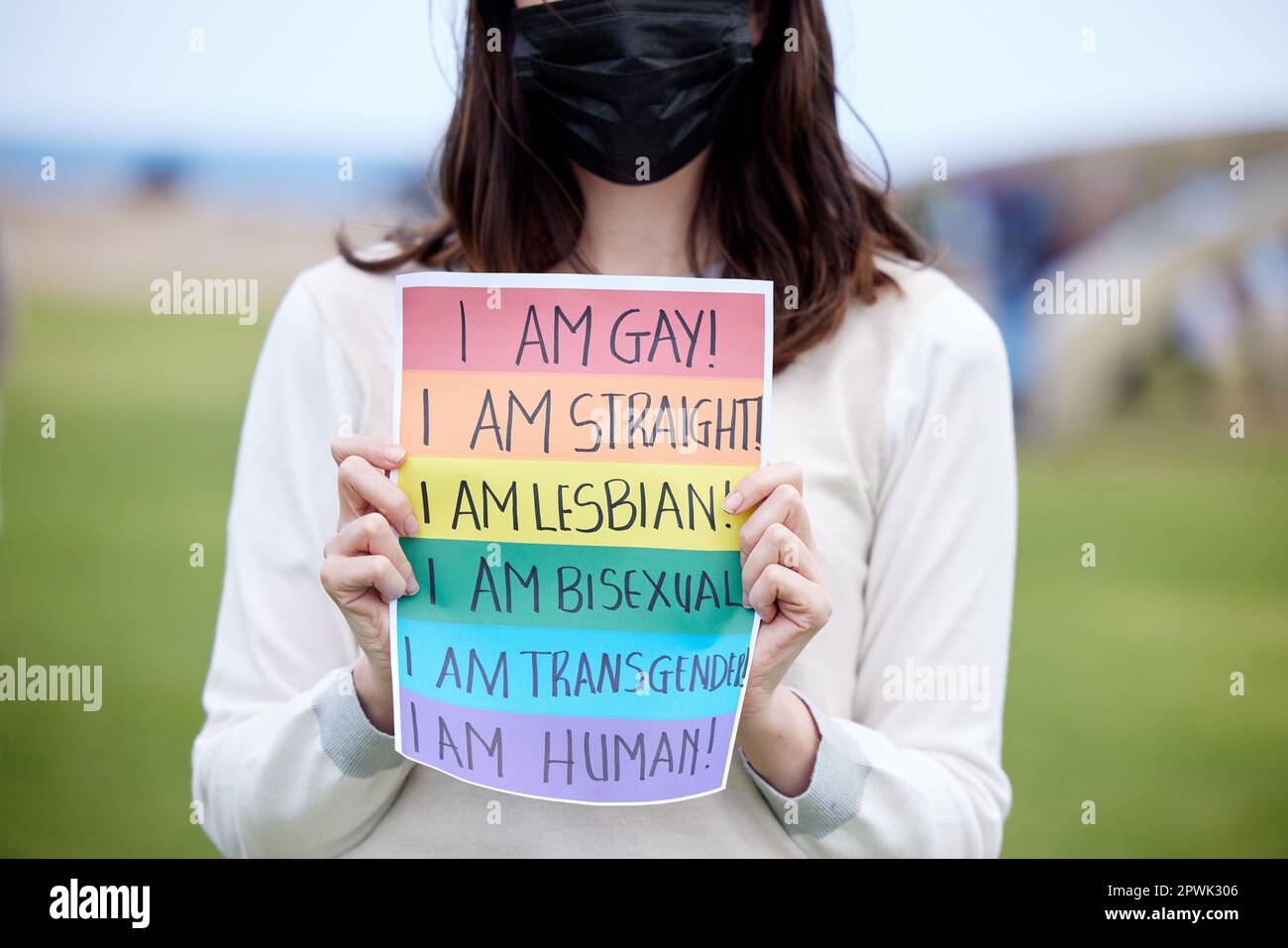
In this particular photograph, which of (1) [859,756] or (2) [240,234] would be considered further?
(2) [240,234]

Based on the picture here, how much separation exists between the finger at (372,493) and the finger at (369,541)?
1 centimetres

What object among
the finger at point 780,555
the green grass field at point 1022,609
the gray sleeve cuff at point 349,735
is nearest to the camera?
the finger at point 780,555

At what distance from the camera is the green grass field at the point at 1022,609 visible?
3.52 metres

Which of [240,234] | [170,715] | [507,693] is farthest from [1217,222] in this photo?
[507,693]

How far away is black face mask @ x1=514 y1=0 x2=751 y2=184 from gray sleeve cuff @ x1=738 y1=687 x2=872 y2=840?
2.05ft

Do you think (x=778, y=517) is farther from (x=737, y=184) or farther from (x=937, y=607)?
(x=737, y=184)

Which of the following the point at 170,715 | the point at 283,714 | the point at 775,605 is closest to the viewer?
the point at 775,605

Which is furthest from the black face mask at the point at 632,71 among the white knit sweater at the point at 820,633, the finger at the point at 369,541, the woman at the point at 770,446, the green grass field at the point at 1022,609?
the green grass field at the point at 1022,609

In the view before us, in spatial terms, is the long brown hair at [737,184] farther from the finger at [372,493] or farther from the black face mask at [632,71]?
the finger at [372,493]

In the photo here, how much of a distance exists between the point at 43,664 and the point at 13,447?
4.11ft

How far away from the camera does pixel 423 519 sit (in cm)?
106

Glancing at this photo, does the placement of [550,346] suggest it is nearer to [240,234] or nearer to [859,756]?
[859,756]

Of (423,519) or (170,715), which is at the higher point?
(423,519)

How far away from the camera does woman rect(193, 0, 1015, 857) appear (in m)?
1.17
